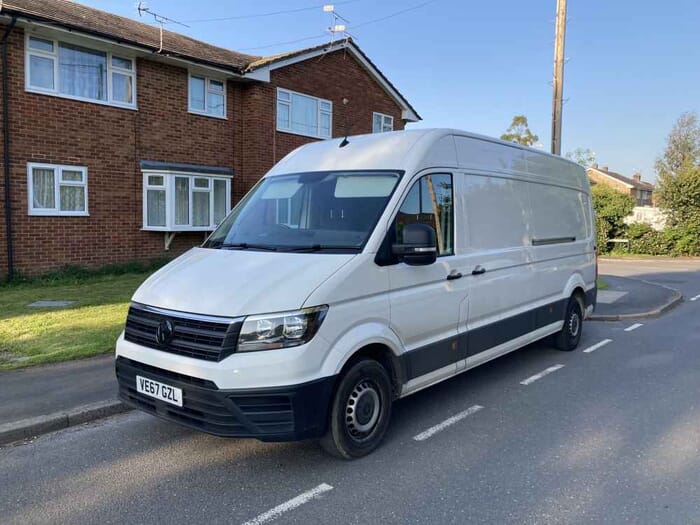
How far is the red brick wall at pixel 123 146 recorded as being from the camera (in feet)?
39.4

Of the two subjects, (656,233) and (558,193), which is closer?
(558,193)

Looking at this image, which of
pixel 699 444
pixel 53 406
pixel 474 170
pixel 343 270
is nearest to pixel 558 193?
pixel 474 170

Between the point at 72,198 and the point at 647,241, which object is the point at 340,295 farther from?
the point at 647,241

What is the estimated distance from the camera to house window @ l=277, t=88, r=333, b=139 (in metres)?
17.5

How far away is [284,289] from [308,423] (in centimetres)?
89

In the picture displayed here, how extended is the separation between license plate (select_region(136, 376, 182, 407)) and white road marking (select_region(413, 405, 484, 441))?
190 cm

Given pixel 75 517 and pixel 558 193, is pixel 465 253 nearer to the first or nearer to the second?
pixel 558 193

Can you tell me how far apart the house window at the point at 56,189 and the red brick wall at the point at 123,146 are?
5.7 inches

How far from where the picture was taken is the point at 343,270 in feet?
12.4

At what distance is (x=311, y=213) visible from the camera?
4.58 meters

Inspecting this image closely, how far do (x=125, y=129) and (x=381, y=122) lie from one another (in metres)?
10.7

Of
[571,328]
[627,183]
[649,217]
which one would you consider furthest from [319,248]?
[627,183]

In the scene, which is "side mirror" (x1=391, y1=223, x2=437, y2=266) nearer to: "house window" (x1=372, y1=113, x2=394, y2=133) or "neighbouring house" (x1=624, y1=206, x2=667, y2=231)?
"house window" (x1=372, y1=113, x2=394, y2=133)

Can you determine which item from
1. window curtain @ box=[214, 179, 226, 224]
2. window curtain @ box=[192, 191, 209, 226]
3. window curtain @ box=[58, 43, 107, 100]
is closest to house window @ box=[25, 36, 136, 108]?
window curtain @ box=[58, 43, 107, 100]
